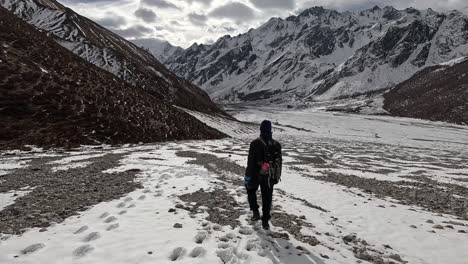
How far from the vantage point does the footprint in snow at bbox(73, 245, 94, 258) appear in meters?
8.79

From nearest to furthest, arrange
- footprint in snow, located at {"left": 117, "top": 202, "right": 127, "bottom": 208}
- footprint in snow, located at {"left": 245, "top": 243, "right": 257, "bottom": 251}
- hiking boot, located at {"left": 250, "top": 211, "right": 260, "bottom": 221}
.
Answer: footprint in snow, located at {"left": 245, "top": 243, "right": 257, "bottom": 251} → hiking boot, located at {"left": 250, "top": 211, "right": 260, "bottom": 221} → footprint in snow, located at {"left": 117, "top": 202, "right": 127, "bottom": 208}

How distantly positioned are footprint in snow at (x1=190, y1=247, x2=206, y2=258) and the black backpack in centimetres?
333

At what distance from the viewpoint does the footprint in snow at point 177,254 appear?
8.92m

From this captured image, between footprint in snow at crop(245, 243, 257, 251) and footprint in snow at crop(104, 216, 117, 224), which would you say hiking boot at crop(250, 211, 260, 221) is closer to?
footprint in snow at crop(245, 243, 257, 251)

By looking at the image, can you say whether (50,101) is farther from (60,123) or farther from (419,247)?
(419,247)

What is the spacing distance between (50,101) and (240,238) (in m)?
40.9

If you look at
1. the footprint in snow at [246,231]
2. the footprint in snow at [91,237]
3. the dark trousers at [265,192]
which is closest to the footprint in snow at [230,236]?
the footprint in snow at [246,231]

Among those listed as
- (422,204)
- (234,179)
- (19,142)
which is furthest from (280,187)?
(19,142)

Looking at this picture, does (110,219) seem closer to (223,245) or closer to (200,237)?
(200,237)

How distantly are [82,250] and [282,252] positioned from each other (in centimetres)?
500

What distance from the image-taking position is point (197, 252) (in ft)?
30.3

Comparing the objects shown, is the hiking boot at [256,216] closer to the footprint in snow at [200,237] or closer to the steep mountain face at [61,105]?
the footprint in snow at [200,237]

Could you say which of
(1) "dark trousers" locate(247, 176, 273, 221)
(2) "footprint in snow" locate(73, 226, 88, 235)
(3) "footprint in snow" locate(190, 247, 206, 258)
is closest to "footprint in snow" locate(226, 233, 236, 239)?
(3) "footprint in snow" locate(190, 247, 206, 258)

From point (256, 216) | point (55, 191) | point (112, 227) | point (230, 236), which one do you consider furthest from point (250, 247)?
point (55, 191)
